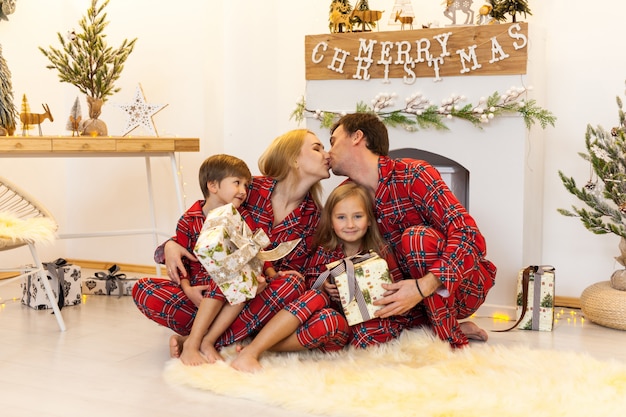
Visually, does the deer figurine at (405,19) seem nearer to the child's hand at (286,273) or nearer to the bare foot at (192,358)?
the child's hand at (286,273)

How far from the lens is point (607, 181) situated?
2.95m

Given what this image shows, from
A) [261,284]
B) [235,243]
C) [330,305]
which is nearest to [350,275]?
[330,305]

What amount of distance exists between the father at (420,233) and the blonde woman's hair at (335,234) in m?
0.05

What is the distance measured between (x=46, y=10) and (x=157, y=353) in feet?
8.00

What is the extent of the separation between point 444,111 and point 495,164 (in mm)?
309

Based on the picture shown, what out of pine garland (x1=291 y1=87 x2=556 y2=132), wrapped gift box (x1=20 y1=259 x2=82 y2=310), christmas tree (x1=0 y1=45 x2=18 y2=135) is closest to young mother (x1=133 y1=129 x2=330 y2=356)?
pine garland (x1=291 y1=87 x2=556 y2=132)

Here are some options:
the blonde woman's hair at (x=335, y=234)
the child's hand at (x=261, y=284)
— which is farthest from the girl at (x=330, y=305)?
the child's hand at (x=261, y=284)

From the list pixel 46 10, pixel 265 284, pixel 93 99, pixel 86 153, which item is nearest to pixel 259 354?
pixel 265 284

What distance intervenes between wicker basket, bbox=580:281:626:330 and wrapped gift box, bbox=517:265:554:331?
20cm

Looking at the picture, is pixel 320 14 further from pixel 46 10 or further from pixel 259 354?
pixel 259 354

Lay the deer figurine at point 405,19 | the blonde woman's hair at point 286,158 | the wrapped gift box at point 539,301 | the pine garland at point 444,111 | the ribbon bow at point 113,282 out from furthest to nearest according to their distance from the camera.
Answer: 1. the ribbon bow at point 113,282
2. the deer figurine at point 405,19
3. the pine garland at point 444,111
4. the wrapped gift box at point 539,301
5. the blonde woman's hair at point 286,158

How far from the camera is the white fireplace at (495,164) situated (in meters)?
3.09

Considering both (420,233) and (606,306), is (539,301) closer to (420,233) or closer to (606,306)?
(606,306)

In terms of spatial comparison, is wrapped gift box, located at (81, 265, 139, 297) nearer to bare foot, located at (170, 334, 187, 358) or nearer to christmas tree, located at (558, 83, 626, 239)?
bare foot, located at (170, 334, 187, 358)
